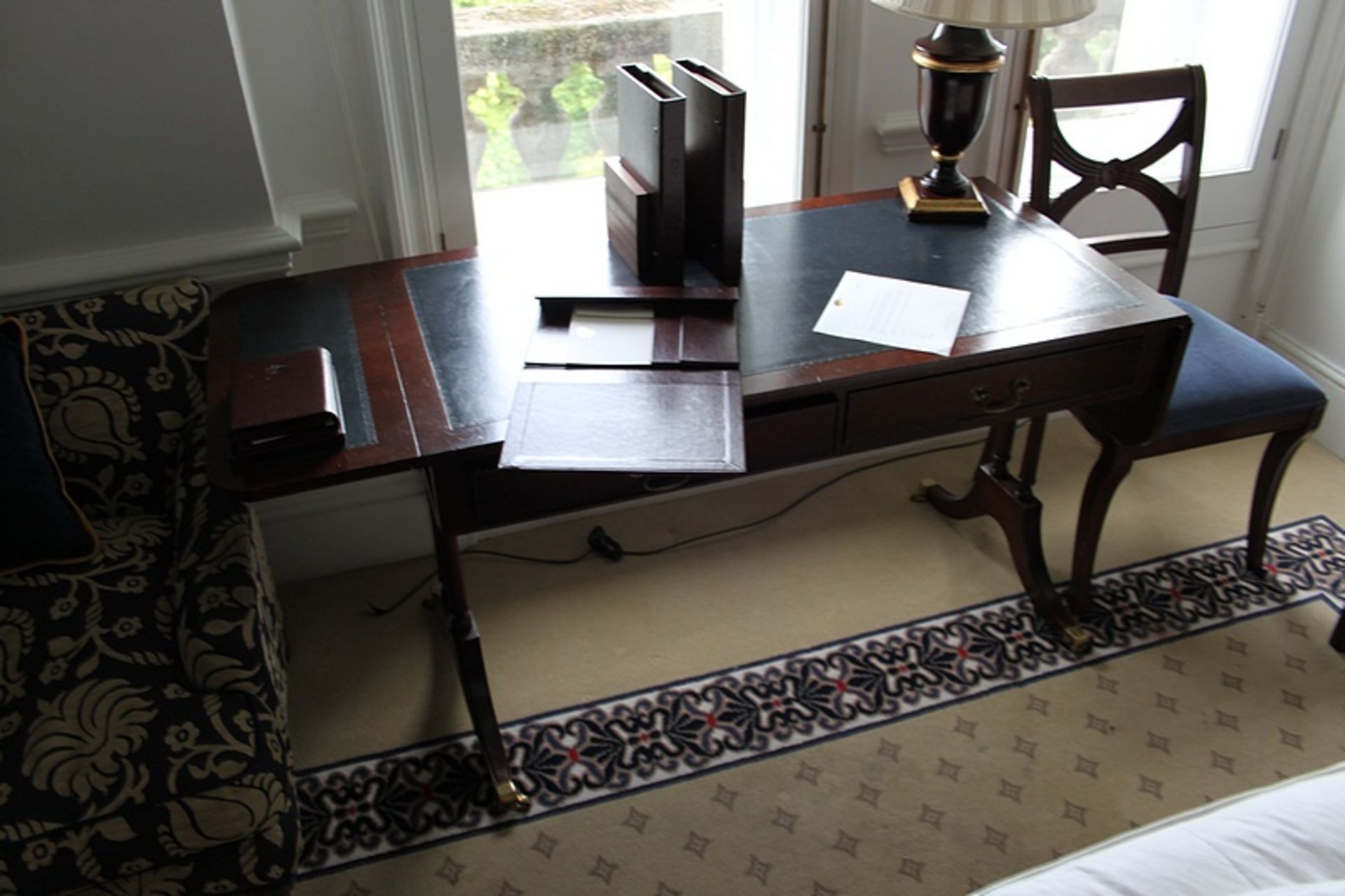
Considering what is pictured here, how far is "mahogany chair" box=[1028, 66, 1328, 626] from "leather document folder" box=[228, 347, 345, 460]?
1.32 metres

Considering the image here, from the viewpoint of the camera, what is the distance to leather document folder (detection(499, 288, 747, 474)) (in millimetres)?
1443

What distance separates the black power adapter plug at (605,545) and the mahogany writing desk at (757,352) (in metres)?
0.52

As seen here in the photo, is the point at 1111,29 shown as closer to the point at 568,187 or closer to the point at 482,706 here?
the point at 568,187

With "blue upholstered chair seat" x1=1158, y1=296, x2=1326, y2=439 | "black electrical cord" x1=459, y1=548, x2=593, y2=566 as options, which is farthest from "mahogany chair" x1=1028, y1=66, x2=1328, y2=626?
"black electrical cord" x1=459, y1=548, x2=593, y2=566

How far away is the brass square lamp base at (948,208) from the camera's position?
6.69 ft

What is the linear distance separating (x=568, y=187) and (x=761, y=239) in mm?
500

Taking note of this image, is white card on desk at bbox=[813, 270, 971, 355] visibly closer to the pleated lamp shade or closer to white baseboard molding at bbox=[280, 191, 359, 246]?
the pleated lamp shade

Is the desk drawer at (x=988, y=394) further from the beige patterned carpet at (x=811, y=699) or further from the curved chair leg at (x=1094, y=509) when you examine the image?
the beige patterned carpet at (x=811, y=699)

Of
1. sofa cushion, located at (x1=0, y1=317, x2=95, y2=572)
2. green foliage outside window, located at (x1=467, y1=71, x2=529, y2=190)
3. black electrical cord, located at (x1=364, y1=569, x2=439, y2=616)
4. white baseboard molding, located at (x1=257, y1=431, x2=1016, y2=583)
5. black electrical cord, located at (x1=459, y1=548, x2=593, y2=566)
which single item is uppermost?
green foliage outside window, located at (x1=467, y1=71, x2=529, y2=190)

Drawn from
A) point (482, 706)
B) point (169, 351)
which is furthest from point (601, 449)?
point (169, 351)

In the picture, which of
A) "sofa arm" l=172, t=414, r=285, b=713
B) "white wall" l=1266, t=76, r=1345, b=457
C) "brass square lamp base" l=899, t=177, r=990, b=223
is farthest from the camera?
"white wall" l=1266, t=76, r=1345, b=457

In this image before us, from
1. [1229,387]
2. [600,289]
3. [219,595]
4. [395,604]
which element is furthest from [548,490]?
[1229,387]

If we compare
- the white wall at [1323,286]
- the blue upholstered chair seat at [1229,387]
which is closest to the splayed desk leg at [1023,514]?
the blue upholstered chair seat at [1229,387]

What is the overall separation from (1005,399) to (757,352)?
408mm
